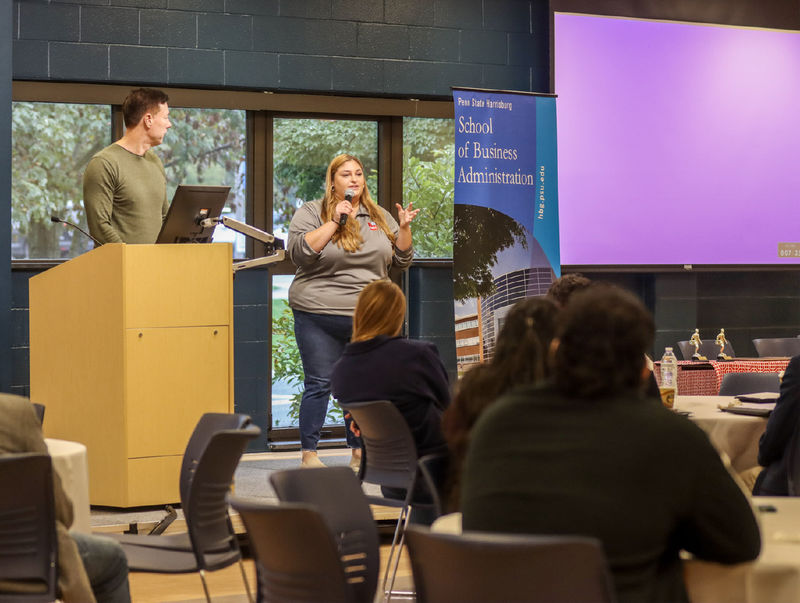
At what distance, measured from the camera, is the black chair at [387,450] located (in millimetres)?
3732

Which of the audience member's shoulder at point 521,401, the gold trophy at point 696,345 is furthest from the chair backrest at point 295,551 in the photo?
the gold trophy at point 696,345

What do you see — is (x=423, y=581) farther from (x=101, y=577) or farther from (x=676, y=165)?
(x=676, y=165)

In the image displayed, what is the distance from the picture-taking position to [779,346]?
22.1 ft

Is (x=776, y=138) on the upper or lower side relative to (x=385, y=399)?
upper

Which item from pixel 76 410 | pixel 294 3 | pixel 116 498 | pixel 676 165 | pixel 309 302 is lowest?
pixel 116 498

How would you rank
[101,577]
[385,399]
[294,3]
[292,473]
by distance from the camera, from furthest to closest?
[294,3] → [385,399] → [101,577] → [292,473]

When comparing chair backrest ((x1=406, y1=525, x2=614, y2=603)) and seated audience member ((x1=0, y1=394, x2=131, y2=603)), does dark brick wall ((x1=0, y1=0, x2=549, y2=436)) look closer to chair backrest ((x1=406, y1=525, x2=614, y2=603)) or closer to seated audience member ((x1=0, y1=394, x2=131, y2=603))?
seated audience member ((x1=0, y1=394, x2=131, y2=603))

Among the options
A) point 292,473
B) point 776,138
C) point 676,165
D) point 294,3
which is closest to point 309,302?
point 294,3

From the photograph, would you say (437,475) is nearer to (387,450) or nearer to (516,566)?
(387,450)

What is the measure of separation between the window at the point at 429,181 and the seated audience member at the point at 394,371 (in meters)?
3.10

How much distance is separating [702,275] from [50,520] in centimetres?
566

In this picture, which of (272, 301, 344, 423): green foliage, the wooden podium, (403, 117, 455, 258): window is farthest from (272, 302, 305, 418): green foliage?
the wooden podium

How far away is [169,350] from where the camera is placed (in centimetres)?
442

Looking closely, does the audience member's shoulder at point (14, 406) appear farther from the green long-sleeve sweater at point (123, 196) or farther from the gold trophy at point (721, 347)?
the gold trophy at point (721, 347)
